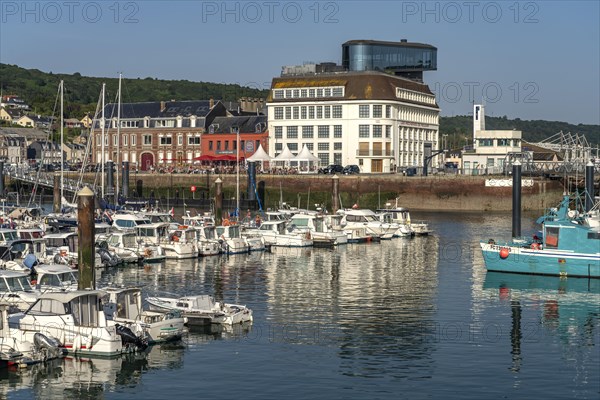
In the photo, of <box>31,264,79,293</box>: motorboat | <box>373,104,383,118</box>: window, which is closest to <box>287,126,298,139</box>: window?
<box>373,104,383,118</box>: window

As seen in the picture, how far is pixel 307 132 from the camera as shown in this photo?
127 meters

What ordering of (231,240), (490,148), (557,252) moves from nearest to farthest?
1. (557,252)
2. (231,240)
3. (490,148)

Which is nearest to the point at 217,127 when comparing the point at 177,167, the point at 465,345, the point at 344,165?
the point at 177,167

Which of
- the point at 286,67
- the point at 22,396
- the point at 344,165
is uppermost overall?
the point at 286,67

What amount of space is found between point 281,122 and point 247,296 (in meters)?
80.5

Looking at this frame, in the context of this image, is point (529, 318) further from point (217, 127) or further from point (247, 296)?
point (217, 127)

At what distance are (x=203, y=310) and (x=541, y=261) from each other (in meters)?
22.4

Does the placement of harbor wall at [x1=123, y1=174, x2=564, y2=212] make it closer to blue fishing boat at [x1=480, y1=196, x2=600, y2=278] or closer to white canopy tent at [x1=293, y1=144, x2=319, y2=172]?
white canopy tent at [x1=293, y1=144, x2=319, y2=172]

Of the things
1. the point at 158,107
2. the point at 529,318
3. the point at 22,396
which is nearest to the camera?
the point at 22,396

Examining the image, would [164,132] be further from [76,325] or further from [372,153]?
[76,325]

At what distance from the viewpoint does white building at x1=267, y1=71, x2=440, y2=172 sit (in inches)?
4865

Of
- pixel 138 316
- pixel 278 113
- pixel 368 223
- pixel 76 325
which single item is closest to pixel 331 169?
pixel 278 113

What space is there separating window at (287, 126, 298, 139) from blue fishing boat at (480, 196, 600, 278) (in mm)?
71814

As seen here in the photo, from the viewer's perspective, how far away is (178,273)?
2265 inches
